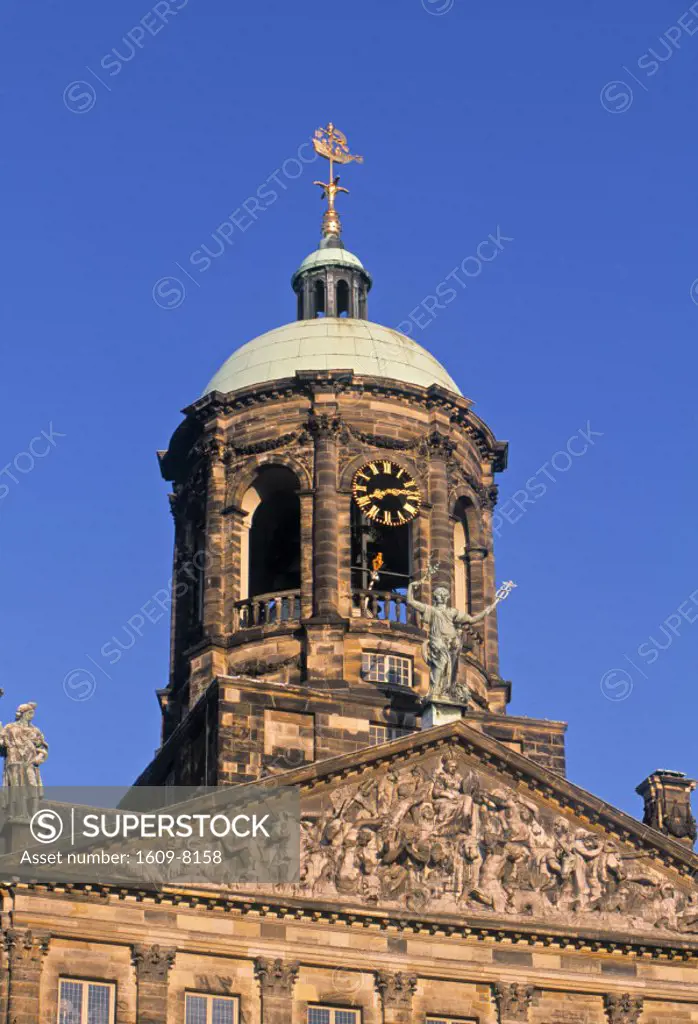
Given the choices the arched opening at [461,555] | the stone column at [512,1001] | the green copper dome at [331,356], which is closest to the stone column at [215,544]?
the green copper dome at [331,356]

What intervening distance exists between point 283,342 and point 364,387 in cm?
331

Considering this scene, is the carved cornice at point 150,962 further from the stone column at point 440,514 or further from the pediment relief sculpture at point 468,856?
the stone column at point 440,514

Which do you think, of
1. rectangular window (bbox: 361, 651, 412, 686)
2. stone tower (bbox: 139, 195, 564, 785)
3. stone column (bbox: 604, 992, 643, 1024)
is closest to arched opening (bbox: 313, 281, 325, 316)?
stone tower (bbox: 139, 195, 564, 785)

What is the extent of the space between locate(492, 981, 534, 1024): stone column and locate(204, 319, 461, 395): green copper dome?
16.4 metres

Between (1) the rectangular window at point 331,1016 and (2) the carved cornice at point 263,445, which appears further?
(2) the carved cornice at point 263,445

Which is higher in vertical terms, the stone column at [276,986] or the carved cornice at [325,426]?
the carved cornice at [325,426]

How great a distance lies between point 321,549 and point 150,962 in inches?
508

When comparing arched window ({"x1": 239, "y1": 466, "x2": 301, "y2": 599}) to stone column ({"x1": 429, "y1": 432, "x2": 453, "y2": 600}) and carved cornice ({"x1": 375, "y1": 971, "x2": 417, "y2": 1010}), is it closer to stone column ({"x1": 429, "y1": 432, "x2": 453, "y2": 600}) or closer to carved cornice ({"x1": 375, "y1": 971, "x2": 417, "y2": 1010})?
stone column ({"x1": 429, "y1": 432, "x2": 453, "y2": 600})

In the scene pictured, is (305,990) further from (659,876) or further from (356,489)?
(356,489)

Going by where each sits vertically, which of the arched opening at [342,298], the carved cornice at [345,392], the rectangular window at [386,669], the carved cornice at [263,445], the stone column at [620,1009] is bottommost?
the stone column at [620,1009]

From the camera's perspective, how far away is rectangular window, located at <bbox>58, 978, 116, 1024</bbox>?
5516 cm

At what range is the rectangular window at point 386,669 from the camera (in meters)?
64.3

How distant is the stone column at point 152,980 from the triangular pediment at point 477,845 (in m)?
3.20

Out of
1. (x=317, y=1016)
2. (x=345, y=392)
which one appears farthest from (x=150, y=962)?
(x=345, y=392)
